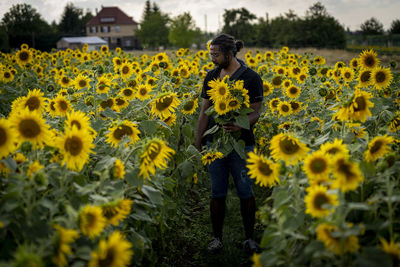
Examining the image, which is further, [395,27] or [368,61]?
[395,27]

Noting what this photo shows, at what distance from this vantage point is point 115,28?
72.0m

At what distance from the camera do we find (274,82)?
581cm

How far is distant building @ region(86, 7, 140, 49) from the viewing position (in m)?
71.4

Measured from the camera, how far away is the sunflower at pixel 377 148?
218 centimetres

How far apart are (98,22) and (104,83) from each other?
A: 73605mm

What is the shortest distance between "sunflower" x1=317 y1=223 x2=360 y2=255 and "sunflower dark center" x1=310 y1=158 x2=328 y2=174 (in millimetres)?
321

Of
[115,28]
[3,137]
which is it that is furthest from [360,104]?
[115,28]

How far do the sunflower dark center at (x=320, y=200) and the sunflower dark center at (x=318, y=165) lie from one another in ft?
0.54

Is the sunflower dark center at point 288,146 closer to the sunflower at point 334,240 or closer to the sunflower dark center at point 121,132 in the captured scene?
the sunflower at point 334,240

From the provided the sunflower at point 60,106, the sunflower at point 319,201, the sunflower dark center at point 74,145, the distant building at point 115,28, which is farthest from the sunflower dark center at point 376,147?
the distant building at point 115,28

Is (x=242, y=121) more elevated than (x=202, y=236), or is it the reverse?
(x=242, y=121)

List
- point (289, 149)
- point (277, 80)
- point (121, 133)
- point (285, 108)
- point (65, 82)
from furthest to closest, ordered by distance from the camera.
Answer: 1. point (277, 80)
2. point (65, 82)
3. point (285, 108)
4. point (121, 133)
5. point (289, 149)

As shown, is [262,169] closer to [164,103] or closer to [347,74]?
[164,103]

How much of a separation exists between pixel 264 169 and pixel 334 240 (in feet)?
2.17
